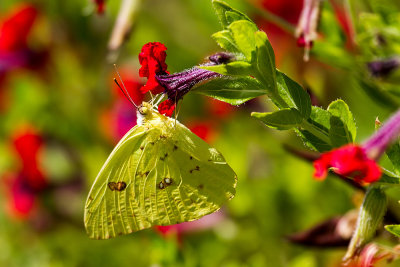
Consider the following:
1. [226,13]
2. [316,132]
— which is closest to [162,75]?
[226,13]

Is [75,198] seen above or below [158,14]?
below

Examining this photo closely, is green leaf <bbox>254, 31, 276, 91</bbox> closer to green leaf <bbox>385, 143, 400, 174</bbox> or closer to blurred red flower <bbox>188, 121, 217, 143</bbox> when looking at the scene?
green leaf <bbox>385, 143, 400, 174</bbox>

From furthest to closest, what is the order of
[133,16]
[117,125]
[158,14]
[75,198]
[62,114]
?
[158,14]
[62,114]
[75,198]
[117,125]
[133,16]

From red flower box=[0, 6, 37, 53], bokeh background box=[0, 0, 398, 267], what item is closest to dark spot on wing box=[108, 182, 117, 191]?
bokeh background box=[0, 0, 398, 267]

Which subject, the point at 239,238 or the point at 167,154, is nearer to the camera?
the point at 167,154

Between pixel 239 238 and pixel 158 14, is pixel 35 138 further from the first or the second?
pixel 158 14

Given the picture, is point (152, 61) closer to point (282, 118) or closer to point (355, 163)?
point (282, 118)

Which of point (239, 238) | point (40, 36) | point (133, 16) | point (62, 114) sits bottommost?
point (239, 238)

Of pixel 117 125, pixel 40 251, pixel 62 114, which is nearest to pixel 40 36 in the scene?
pixel 62 114

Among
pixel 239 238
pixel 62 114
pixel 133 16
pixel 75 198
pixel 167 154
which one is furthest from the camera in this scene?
pixel 62 114
